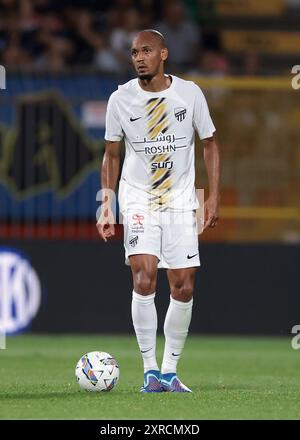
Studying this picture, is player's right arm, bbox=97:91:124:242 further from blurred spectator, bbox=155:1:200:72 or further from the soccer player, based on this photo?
blurred spectator, bbox=155:1:200:72

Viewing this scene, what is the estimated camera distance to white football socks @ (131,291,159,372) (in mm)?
8719

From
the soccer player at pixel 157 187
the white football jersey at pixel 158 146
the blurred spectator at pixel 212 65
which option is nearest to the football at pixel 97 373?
the soccer player at pixel 157 187

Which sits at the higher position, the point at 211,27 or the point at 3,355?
the point at 211,27

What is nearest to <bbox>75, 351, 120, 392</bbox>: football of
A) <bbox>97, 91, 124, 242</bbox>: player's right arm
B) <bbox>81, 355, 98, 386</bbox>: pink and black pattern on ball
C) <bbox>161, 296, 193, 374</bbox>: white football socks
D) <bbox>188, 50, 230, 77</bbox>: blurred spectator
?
<bbox>81, 355, 98, 386</bbox>: pink and black pattern on ball

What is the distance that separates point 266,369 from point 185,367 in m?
0.70

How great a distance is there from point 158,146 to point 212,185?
461 mm

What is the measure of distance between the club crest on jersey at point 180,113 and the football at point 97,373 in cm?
170

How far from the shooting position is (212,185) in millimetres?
8922

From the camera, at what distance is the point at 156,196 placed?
885 centimetres

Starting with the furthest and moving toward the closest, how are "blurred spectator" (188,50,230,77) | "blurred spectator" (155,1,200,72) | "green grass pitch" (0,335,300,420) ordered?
"blurred spectator" (155,1,200,72) < "blurred spectator" (188,50,230,77) < "green grass pitch" (0,335,300,420)

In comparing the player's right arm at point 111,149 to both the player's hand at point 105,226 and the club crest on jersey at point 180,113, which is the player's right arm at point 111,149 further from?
the club crest on jersey at point 180,113

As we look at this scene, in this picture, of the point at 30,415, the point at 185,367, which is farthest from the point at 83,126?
the point at 30,415
